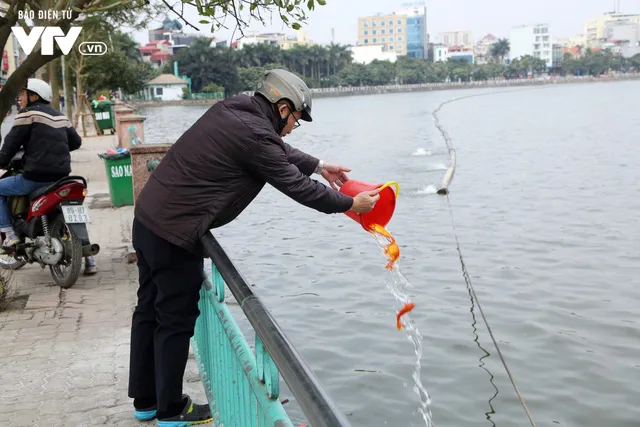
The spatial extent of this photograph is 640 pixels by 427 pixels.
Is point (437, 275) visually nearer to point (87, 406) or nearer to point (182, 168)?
point (87, 406)

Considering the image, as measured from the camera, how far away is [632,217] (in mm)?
14711

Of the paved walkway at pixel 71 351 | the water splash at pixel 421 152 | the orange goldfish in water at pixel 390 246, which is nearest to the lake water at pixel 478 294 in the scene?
the paved walkway at pixel 71 351

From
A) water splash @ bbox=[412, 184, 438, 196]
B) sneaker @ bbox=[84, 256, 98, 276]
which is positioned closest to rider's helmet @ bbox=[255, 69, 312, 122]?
sneaker @ bbox=[84, 256, 98, 276]

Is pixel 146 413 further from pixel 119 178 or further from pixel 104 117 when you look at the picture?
pixel 104 117

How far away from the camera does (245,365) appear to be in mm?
2730

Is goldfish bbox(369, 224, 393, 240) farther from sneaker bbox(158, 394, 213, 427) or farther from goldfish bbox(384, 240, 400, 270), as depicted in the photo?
sneaker bbox(158, 394, 213, 427)

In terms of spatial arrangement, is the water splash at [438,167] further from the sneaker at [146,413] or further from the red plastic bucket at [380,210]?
the sneaker at [146,413]

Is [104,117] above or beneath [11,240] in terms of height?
beneath

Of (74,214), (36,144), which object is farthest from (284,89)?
(36,144)

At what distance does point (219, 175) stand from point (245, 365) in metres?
0.86

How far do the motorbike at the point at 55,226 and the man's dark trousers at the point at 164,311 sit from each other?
3.25 meters

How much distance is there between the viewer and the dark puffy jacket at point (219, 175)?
3.23 metres

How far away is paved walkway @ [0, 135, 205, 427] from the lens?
4336mm

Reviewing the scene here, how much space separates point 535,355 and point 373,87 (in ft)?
560
